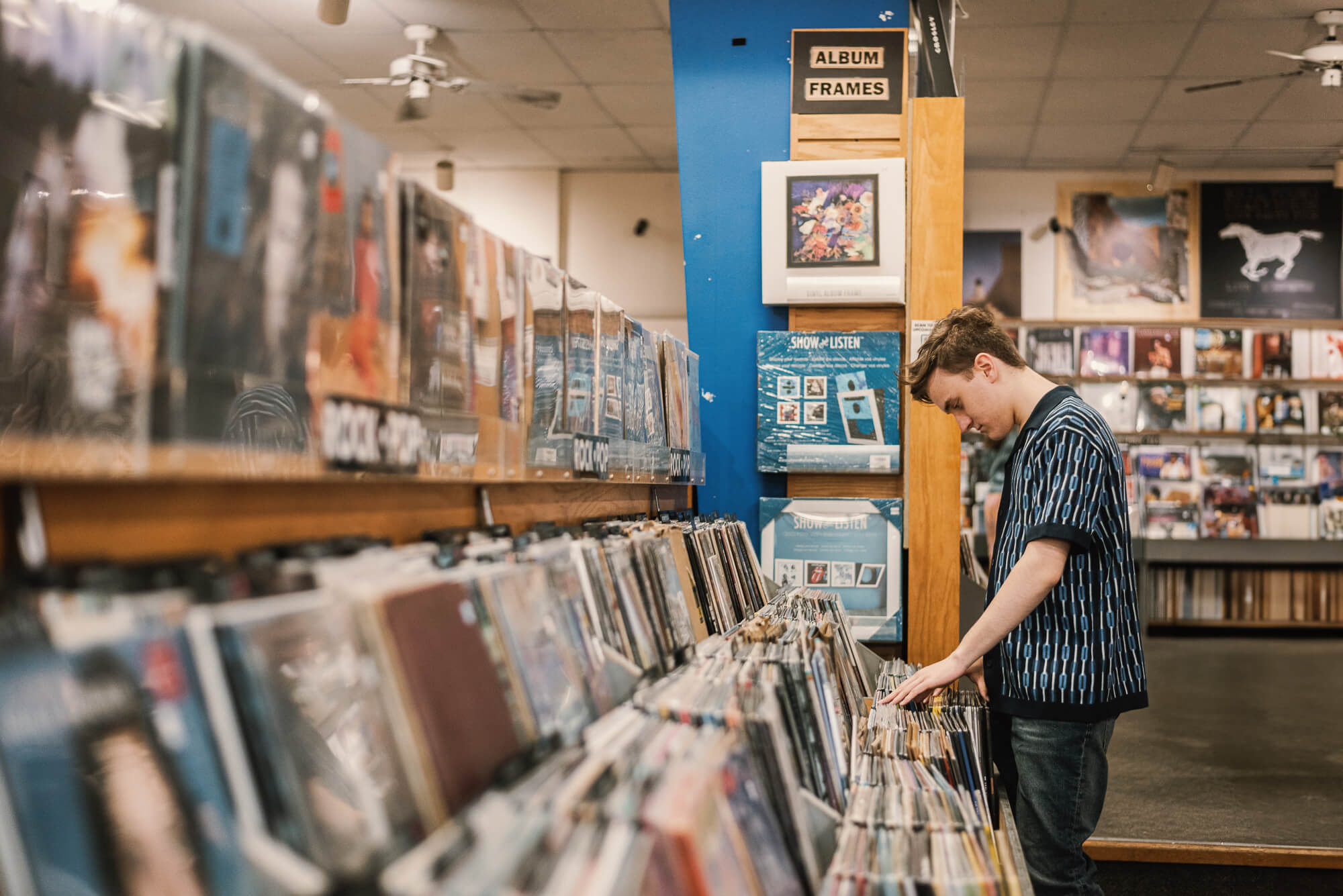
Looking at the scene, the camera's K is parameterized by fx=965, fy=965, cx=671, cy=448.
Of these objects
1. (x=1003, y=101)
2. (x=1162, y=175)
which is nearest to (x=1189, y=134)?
(x=1162, y=175)

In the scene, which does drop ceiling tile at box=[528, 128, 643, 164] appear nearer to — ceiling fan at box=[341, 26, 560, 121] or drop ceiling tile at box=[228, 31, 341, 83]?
drop ceiling tile at box=[228, 31, 341, 83]

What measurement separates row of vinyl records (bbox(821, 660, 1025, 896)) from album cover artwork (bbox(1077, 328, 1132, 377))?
5673 millimetres

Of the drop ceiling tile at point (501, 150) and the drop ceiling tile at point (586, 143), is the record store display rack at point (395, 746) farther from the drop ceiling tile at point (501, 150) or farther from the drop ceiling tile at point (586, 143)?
the drop ceiling tile at point (501, 150)

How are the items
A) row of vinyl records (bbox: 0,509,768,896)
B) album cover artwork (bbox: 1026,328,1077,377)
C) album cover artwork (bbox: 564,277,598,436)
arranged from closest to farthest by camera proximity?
row of vinyl records (bbox: 0,509,768,896) → album cover artwork (bbox: 564,277,598,436) → album cover artwork (bbox: 1026,328,1077,377)

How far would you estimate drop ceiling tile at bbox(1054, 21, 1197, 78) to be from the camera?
4973 mm

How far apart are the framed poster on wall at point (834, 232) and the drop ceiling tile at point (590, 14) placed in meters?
2.28

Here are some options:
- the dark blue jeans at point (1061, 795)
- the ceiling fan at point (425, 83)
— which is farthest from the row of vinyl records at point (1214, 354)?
the dark blue jeans at point (1061, 795)

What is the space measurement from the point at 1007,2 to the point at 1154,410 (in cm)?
362

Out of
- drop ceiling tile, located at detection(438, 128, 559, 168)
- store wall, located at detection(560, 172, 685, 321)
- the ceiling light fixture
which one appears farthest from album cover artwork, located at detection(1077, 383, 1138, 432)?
drop ceiling tile, located at detection(438, 128, 559, 168)

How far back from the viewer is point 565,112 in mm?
6465

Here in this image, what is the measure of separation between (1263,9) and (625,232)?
4578mm

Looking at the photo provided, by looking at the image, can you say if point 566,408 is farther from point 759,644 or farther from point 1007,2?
point 1007,2

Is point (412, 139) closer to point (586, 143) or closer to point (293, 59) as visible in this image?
point (586, 143)

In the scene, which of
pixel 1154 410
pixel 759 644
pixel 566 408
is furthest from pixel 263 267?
pixel 1154 410
